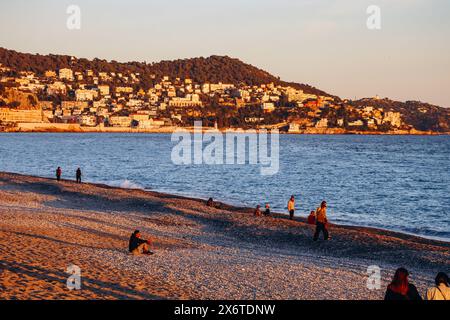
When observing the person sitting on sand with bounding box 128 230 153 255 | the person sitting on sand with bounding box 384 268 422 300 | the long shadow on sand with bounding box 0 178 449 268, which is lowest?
the long shadow on sand with bounding box 0 178 449 268

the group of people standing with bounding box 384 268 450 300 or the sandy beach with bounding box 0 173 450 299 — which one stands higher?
the group of people standing with bounding box 384 268 450 300

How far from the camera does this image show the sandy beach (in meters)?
12.1

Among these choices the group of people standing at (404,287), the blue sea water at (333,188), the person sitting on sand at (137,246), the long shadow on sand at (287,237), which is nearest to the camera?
the group of people standing at (404,287)

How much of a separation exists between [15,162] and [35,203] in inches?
1905

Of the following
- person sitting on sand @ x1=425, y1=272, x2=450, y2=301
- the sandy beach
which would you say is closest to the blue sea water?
the sandy beach

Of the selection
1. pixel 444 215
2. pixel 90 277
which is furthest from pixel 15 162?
pixel 90 277

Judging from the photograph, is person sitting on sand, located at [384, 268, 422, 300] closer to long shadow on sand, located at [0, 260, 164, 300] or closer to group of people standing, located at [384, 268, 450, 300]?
group of people standing, located at [384, 268, 450, 300]

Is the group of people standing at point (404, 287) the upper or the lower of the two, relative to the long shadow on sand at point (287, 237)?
upper

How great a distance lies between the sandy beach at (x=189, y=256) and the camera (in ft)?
39.6

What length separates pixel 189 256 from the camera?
16078mm

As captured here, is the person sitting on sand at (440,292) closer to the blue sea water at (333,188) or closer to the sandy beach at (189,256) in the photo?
the sandy beach at (189,256)

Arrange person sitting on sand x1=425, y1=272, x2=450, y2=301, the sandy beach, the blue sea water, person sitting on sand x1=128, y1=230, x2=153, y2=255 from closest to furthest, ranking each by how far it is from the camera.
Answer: person sitting on sand x1=425, y1=272, x2=450, y2=301, the sandy beach, person sitting on sand x1=128, y1=230, x2=153, y2=255, the blue sea water

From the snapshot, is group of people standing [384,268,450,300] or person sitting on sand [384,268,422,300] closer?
group of people standing [384,268,450,300]

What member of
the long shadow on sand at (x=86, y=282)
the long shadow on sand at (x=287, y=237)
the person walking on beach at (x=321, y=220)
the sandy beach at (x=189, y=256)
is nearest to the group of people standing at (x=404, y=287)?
the sandy beach at (x=189, y=256)
